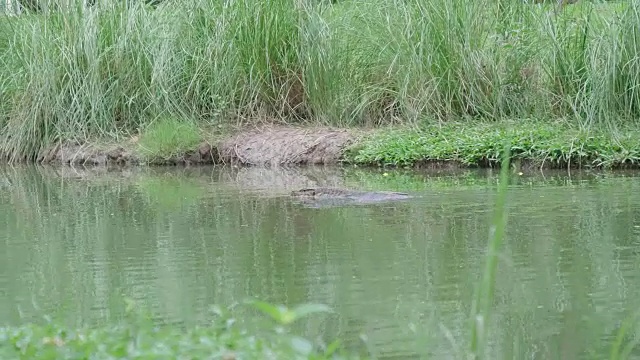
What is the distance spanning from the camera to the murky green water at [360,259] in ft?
14.8

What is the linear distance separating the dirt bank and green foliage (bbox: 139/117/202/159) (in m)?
0.08

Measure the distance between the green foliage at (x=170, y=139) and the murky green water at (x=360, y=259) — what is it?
264 cm

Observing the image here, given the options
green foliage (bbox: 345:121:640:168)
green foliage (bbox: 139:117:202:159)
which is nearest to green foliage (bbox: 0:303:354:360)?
green foliage (bbox: 345:121:640:168)

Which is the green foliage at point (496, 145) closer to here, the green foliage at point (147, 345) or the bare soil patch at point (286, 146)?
the bare soil patch at point (286, 146)

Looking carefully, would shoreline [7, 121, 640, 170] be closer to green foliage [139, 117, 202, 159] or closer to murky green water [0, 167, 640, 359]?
green foliage [139, 117, 202, 159]

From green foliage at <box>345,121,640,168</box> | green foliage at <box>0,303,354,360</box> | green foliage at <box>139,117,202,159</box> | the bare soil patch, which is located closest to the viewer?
green foliage at <box>0,303,354,360</box>

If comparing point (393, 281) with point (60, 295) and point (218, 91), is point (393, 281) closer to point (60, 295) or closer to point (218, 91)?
point (60, 295)

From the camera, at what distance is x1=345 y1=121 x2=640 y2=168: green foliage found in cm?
1054

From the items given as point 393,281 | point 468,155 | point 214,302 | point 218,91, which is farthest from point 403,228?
point 218,91

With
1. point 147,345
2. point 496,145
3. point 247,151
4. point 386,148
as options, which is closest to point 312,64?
point 247,151

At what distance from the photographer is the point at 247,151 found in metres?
12.3

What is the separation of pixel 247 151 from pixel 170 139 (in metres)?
0.87

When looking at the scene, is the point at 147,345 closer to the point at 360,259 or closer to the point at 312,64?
the point at 360,259

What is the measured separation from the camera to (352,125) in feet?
41.0
